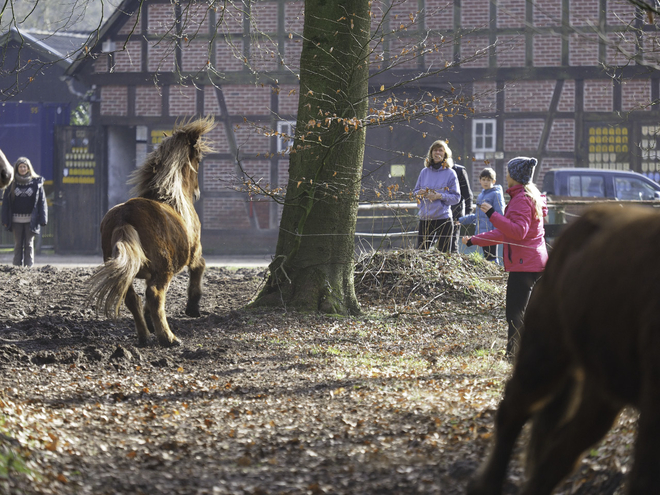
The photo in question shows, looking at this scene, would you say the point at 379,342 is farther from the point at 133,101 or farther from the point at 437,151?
the point at 133,101

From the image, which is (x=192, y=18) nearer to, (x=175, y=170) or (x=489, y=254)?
(x=175, y=170)

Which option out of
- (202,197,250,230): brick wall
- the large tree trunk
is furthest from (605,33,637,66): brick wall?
(202,197,250,230): brick wall

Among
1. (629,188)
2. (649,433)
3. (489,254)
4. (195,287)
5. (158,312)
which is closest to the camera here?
(649,433)

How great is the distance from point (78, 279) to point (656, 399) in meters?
9.99

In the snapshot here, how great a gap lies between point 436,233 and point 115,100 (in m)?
13.4

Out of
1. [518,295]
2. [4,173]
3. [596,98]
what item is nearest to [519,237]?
[518,295]

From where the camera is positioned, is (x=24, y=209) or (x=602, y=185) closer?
(x=24, y=209)

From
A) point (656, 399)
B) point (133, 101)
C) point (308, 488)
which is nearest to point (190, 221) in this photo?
point (308, 488)

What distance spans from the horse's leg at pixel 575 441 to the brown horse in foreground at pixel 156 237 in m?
4.19

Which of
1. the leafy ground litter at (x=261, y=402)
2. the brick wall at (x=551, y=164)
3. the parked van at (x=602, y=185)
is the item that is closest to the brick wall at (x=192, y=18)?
the leafy ground litter at (x=261, y=402)

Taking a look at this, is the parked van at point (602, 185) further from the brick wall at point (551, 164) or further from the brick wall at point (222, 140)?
the brick wall at point (222, 140)

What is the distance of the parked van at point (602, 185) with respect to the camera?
1667cm

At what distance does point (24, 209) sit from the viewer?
45.7ft

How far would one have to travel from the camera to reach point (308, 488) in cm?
321
